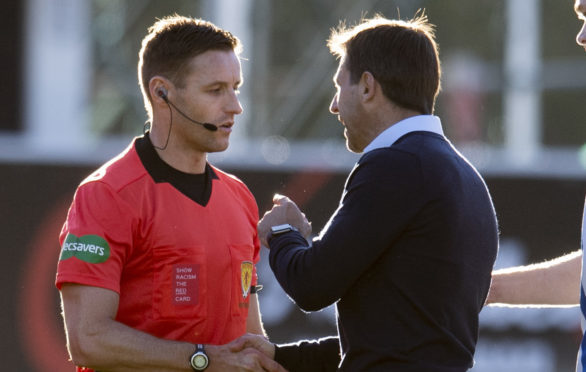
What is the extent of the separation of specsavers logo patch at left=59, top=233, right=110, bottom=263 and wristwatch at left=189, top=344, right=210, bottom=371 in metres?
0.44

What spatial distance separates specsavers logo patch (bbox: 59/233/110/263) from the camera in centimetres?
338

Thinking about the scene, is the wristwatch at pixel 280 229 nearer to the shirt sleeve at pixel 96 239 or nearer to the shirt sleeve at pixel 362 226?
the shirt sleeve at pixel 362 226

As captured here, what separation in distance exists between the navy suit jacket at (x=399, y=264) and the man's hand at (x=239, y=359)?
1.47 feet

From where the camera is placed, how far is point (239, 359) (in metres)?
3.56

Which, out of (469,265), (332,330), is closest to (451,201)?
(469,265)

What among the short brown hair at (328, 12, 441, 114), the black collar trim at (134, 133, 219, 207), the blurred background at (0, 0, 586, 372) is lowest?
the blurred background at (0, 0, 586, 372)

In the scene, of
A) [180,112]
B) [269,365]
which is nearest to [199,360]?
[269,365]

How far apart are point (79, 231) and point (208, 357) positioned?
1.98 ft

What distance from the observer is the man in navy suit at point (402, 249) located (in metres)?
3.12

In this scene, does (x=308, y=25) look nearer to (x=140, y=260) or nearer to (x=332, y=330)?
(x=332, y=330)

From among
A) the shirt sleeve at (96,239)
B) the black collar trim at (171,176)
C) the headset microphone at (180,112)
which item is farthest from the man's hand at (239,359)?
the headset microphone at (180,112)

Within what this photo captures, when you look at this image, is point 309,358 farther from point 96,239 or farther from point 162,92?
point 162,92

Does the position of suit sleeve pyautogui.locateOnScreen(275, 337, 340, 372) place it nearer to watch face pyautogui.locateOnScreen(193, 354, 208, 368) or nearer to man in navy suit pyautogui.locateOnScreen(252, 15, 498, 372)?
watch face pyautogui.locateOnScreen(193, 354, 208, 368)

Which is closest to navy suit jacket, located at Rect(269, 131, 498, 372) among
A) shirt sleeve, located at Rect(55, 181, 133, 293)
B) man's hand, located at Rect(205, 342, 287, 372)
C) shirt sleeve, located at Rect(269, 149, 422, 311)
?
shirt sleeve, located at Rect(269, 149, 422, 311)
